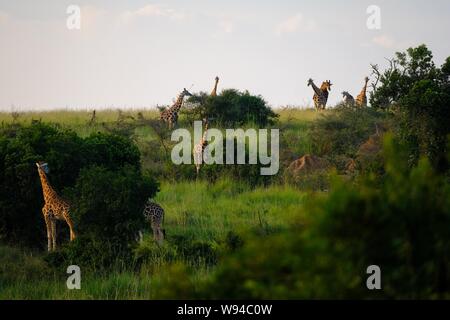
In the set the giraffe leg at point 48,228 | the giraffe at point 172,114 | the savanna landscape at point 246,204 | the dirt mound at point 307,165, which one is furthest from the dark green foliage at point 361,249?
the giraffe at point 172,114

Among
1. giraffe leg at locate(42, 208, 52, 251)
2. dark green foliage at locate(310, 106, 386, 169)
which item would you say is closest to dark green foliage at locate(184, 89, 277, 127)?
dark green foliage at locate(310, 106, 386, 169)

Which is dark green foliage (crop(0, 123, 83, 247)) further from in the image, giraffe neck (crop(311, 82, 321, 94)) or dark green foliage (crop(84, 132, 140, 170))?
giraffe neck (crop(311, 82, 321, 94))

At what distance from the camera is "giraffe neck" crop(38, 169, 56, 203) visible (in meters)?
12.1

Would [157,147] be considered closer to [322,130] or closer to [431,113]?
[322,130]

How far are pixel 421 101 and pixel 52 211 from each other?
24.2 ft

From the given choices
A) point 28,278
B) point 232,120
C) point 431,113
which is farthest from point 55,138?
point 232,120

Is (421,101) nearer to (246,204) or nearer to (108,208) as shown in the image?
(246,204)

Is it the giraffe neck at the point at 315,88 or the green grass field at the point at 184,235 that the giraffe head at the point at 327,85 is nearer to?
the giraffe neck at the point at 315,88

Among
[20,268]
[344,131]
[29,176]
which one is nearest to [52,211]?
→ [29,176]

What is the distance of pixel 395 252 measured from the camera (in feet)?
15.6

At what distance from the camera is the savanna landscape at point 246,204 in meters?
4.79

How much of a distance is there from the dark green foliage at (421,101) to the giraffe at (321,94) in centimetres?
1170

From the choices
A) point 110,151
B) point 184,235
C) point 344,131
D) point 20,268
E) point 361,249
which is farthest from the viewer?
point 344,131

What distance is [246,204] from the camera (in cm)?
1575
